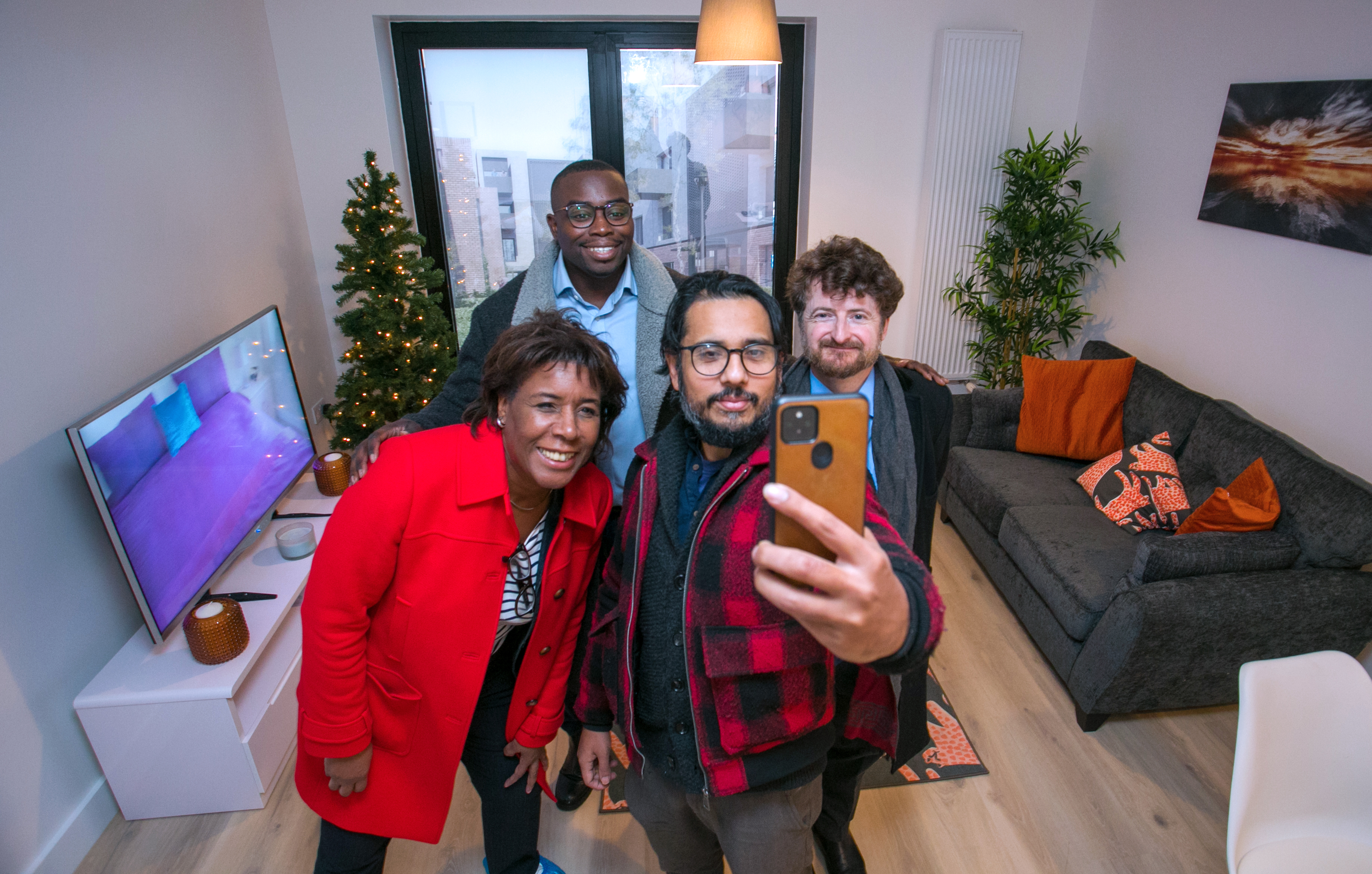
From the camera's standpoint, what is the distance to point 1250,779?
1.34 meters

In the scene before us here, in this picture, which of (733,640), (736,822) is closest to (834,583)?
(733,640)

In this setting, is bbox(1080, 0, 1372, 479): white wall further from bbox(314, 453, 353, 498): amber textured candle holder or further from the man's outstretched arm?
bbox(314, 453, 353, 498): amber textured candle holder

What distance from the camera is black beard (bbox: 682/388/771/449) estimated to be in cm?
112

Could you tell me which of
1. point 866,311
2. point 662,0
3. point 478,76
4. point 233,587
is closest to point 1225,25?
point 662,0

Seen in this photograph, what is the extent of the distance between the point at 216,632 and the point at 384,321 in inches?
56.9

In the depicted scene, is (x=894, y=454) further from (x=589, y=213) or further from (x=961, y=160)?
(x=961, y=160)

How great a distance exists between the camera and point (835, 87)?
3.76 m

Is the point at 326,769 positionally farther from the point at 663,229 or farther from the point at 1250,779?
the point at 663,229

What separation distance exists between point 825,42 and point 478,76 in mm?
1810

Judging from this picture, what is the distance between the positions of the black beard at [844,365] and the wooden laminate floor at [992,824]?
4.17 feet

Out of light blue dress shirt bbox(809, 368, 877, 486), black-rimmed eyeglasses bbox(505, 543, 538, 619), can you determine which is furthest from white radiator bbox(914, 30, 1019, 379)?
black-rimmed eyeglasses bbox(505, 543, 538, 619)

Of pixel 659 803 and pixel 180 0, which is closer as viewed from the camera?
pixel 659 803

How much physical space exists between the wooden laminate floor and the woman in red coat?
0.55 m

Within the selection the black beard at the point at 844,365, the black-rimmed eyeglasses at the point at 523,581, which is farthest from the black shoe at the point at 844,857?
the black beard at the point at 844,365
